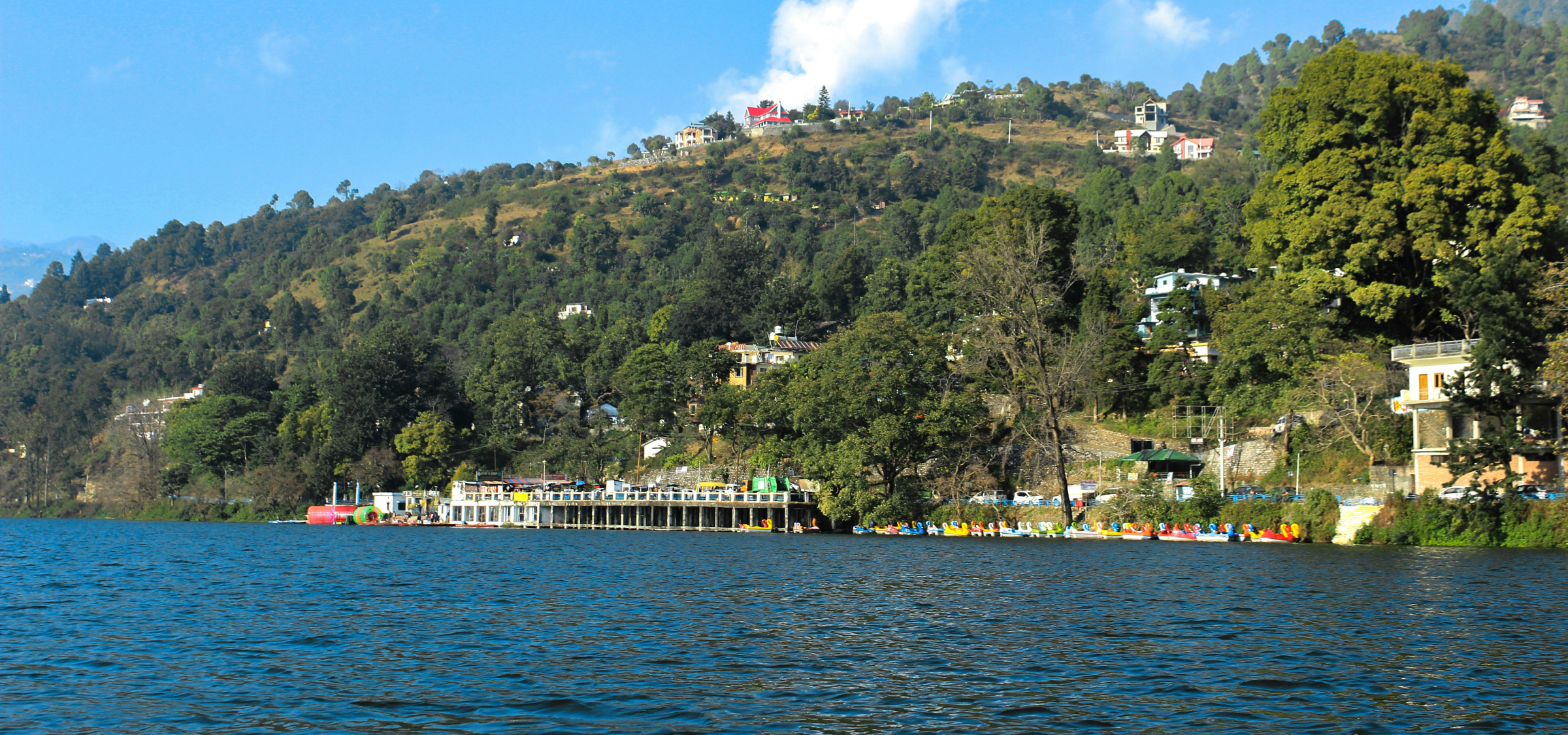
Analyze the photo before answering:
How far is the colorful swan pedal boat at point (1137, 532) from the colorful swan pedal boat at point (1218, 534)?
2195mm

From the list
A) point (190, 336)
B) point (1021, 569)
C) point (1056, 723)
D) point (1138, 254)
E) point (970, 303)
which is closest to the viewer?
point (1056, 723)

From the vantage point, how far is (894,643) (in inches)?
874

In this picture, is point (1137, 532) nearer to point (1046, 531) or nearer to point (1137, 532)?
point (1137, 532)

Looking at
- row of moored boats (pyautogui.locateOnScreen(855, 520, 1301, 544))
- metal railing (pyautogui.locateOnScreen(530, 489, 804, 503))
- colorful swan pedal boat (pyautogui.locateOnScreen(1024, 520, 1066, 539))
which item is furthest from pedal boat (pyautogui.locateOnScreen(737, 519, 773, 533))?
colorful swan pedal boat (pyautogui.locateOnScreen(1024, 520, 1066, 539))

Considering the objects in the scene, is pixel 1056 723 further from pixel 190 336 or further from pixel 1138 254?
pixel 190 336

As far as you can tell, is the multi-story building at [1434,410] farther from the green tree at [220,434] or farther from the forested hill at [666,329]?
the green tree at [220,434]

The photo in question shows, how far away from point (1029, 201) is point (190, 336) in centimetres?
15314

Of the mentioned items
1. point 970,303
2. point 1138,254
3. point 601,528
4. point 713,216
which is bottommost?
point 601,528

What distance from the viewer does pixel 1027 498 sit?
63406 millimetres

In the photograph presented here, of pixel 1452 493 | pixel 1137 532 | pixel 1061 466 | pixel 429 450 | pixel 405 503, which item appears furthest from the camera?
pixel 429 450

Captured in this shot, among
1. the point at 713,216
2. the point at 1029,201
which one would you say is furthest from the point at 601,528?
the point at 713,216

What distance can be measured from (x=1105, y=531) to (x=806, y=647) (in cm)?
3896

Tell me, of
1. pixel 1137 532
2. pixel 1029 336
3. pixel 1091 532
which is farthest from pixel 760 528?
pixel 1137 532

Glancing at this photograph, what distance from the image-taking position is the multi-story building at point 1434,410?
49.8 meters
